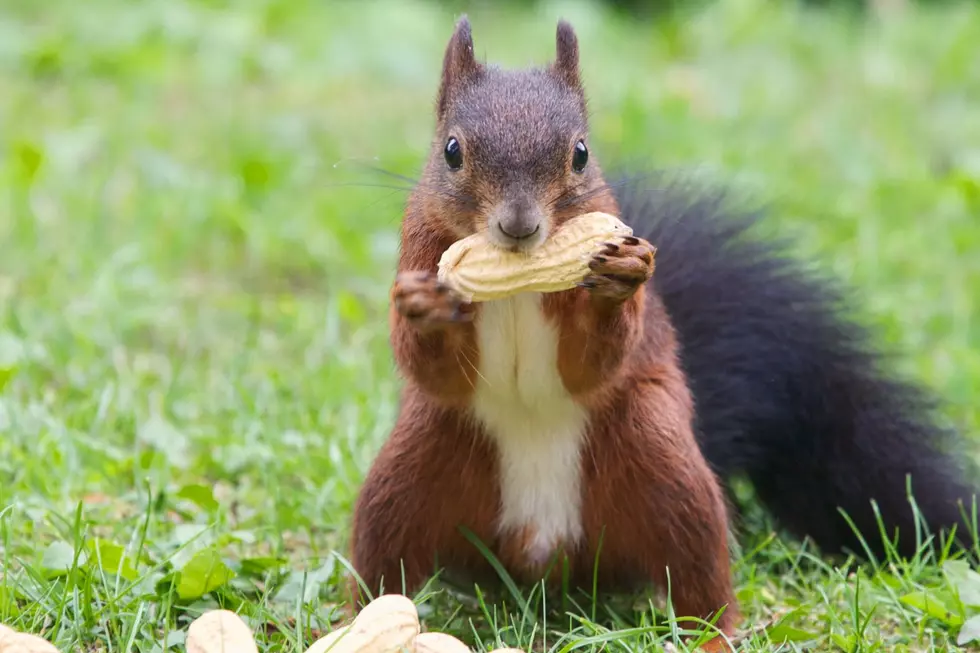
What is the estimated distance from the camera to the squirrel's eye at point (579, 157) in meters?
2.09

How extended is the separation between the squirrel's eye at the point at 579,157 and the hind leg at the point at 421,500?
0.41 m

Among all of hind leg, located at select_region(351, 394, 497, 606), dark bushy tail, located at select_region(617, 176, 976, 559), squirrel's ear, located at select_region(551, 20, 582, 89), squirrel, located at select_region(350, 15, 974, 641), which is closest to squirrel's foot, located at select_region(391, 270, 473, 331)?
squirrel, located at select_region(350, 15, 974, 641)

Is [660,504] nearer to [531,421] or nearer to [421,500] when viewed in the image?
[531,421]

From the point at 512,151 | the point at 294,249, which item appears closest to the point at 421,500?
the point at 512,151

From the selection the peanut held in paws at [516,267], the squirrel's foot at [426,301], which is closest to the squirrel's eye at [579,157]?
the peanut held in paws at [516,267]

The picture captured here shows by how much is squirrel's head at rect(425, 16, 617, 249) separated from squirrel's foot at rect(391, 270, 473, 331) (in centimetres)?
11

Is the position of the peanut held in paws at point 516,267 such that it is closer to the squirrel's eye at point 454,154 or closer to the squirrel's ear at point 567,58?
the squirrel's eye at point 454,154

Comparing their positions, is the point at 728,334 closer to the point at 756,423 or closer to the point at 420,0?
the point at 756,423

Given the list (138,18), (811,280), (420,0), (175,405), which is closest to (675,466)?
(811,280)

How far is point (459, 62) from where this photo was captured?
7.22ft

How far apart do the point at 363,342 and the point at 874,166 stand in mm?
2065

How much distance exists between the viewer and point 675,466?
7.29 feet

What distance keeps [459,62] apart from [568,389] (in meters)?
0.51

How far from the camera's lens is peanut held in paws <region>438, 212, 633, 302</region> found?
6.46 ft
